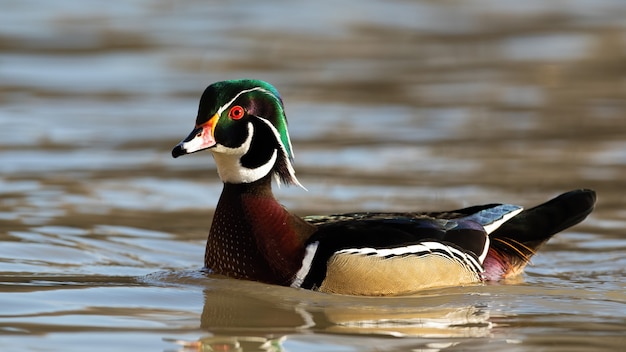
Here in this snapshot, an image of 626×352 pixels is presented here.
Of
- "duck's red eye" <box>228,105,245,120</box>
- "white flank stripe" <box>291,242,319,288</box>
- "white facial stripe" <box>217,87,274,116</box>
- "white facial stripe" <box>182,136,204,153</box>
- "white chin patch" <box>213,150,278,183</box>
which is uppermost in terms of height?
"white facial stripe" <box>217,87,274,116</box>

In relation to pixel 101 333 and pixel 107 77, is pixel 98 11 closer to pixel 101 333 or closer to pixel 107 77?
pixel 107 77

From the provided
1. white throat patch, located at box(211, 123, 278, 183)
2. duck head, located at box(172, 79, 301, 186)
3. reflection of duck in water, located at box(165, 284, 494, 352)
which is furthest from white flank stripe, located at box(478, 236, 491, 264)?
white throat patch, located at box(211, 123, 278, 183)

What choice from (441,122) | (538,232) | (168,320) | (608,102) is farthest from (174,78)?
(168,320)

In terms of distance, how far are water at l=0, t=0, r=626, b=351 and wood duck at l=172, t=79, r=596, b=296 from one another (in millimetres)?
150

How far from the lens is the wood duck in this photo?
7711 mm

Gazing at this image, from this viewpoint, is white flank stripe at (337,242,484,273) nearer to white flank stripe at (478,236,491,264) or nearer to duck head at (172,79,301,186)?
white flank stripe at (478,236,491,264)

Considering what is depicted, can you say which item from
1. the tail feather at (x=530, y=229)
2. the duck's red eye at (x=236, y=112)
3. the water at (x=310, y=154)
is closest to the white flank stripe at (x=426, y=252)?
the water at (x=310, y=154)

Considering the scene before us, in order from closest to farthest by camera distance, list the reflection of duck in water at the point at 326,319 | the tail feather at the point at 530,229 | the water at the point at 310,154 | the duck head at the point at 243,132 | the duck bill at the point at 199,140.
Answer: the reflection of duck in water at the point at 326,319 → the water at the point at 310,154 → the duck bill at the point at 199,140 → the duck head at the point at 243,132 → the tail feather at the point at 530,229

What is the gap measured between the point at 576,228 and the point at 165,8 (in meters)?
11.0

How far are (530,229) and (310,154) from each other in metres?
4.09

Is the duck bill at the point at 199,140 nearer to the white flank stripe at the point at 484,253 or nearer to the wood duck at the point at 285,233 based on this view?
the wood duck at the point at 285,233

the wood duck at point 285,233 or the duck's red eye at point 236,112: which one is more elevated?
the duck's red eye at point 236,112

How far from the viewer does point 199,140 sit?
7598mm

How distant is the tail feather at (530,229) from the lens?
8430 mm
